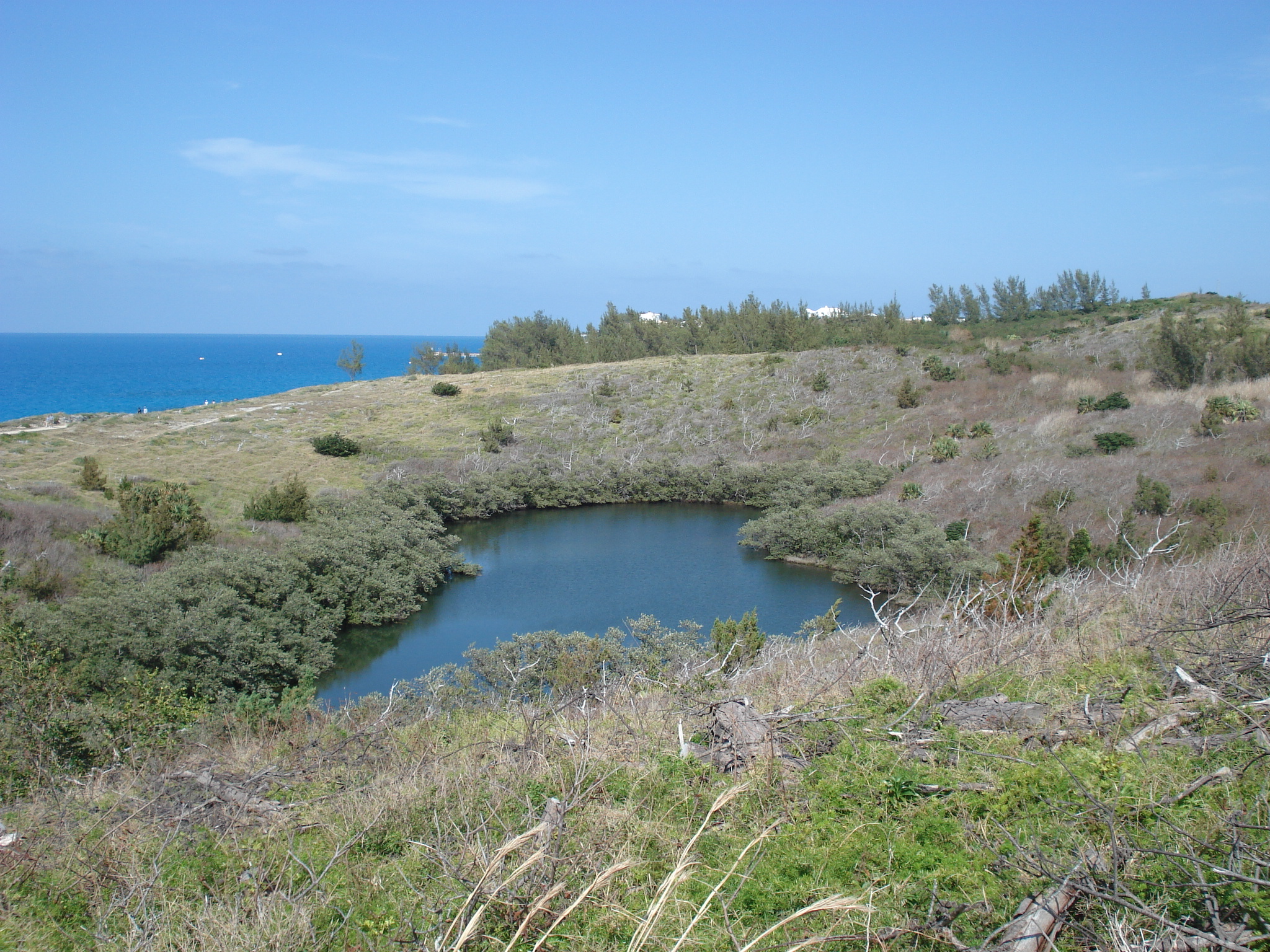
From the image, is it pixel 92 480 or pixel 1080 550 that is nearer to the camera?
pixel 1080 550

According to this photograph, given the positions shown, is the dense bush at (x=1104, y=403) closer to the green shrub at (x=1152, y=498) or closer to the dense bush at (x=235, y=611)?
the green shrub at (x=1152, y=498)

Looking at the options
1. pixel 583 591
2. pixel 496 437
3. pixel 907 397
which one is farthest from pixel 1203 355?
pixel 496 437

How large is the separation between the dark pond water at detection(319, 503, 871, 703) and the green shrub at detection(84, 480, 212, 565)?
4.84m

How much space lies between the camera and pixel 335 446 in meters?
33.4

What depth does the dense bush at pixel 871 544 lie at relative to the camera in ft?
70.6

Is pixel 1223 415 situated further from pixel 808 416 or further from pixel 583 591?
pixel 583 591

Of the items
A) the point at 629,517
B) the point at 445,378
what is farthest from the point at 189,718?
the point at 445,378

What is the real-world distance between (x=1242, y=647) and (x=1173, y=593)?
1770 mm

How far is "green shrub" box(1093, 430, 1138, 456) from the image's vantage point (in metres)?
27.9

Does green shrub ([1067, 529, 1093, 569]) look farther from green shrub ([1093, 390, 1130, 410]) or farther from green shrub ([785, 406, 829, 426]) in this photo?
green shrub ([785, 406, 829, 426])

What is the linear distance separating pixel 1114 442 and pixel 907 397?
11.9 meters

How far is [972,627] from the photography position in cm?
685

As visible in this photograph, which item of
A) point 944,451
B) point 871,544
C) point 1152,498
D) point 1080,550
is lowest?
point 871,544

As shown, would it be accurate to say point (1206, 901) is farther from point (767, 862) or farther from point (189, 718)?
point (189, 718)
